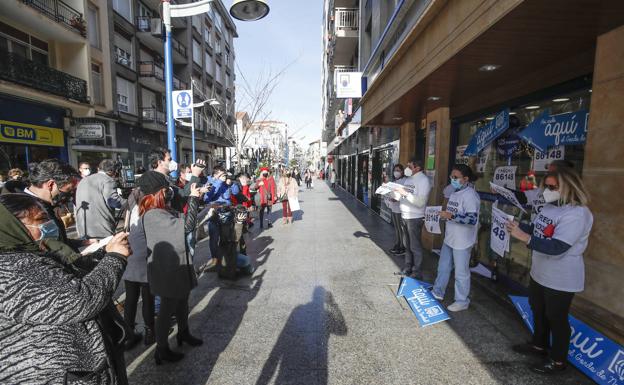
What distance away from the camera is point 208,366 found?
9.12 ft

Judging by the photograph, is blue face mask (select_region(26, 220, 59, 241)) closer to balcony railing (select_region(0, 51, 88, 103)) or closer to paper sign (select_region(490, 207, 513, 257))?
paper sign (select_region(490, 207, 513, 257))

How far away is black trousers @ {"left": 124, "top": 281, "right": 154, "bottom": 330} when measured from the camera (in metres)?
3.07

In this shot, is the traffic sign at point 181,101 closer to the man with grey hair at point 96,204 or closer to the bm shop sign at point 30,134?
the man with grey hair at point 96,204

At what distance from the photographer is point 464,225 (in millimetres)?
3668

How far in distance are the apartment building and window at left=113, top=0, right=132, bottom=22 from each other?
405 centimetres

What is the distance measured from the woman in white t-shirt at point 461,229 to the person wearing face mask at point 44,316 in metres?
3.63

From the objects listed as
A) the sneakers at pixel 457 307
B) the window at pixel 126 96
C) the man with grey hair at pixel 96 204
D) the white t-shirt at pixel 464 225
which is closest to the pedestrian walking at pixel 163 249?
the man with grey hair at pixel 96 204

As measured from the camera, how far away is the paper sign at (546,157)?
3.63 m

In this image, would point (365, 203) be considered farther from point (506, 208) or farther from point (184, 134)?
point (184, 134)

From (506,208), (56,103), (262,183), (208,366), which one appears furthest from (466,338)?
(56,103)

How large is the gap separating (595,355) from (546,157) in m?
2.37

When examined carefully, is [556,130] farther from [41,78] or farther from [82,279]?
[41,78]

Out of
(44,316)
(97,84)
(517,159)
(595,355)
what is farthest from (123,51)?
(595,355)

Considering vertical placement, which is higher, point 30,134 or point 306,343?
point 30,134
